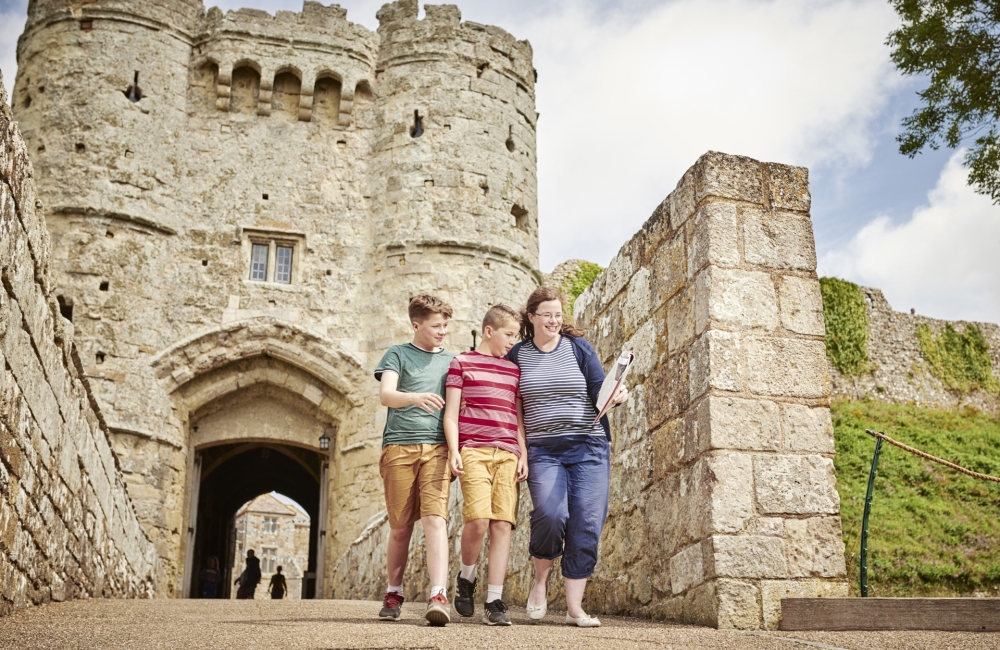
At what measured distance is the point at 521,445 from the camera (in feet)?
13.8

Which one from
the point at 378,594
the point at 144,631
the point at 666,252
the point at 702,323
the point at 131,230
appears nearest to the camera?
the point at 144,631

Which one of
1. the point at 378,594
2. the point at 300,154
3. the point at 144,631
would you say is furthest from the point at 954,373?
the point at 144,631

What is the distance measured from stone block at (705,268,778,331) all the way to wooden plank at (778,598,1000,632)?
1.14 metres

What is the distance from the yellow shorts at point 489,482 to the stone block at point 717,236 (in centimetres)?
117

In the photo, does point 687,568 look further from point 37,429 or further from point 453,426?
point 37,429

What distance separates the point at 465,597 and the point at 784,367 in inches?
63.6

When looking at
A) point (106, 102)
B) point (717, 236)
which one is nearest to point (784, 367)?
point (717, 236)

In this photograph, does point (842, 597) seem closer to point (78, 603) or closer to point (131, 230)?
point (78, 603)

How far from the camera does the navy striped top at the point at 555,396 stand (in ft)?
13.6

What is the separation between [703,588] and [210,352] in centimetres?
1290

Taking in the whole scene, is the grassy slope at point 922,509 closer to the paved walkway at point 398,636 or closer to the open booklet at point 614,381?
the open booklet at point 614,381

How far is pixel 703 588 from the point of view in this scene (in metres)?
3.86

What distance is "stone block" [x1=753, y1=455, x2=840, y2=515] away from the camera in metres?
3.97

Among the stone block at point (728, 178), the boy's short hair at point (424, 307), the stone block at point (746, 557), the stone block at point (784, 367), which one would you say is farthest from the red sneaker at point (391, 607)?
the stone block at point (728, 178)
